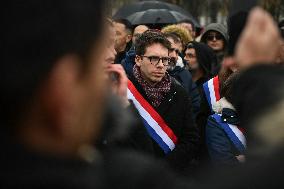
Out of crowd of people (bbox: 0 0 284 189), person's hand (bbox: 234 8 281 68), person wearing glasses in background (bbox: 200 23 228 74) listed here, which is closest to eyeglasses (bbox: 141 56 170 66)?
person wearing glasses in background (bbox: 200 23 228 74)

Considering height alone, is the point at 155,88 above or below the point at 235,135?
above

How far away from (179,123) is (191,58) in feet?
7.29

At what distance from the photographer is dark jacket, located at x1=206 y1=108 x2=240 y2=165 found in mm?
4434

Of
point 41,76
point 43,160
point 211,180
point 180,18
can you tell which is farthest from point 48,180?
point 180,18

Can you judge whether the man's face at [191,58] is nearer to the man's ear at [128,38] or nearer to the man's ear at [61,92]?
the man's ear at [128,38]

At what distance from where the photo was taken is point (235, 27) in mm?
1520

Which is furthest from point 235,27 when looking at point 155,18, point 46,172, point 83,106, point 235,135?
point 155,18

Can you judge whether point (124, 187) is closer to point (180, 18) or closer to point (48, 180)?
Result: point (48, 180)

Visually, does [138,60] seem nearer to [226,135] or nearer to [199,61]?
[226,135]

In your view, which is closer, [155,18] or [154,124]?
[154,124]

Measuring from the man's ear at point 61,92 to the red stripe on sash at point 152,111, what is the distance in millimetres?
3720

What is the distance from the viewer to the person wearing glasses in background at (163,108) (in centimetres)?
477

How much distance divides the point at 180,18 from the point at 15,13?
969cm

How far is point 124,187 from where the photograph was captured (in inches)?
43.8
